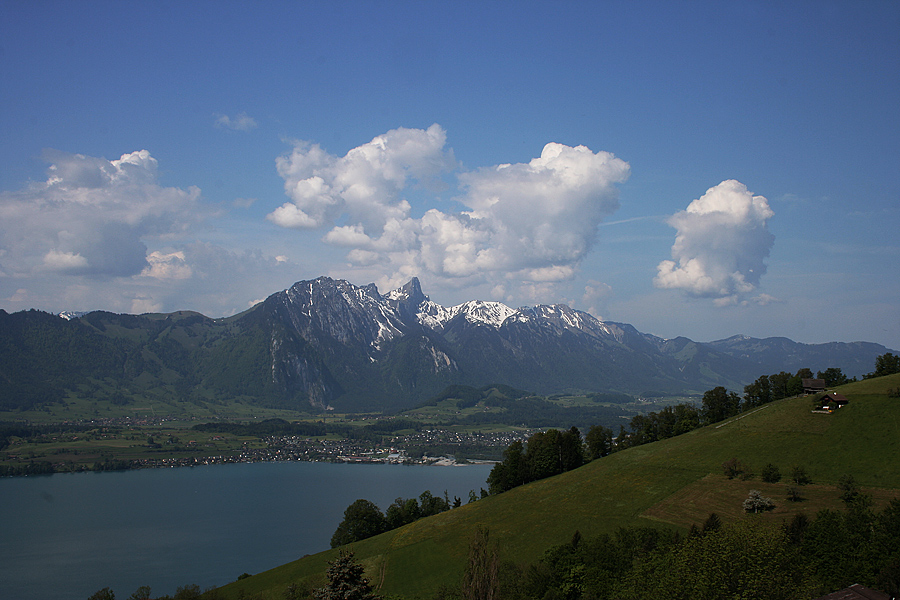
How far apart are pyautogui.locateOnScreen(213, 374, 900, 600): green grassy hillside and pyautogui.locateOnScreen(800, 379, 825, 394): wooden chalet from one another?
2.55 metres

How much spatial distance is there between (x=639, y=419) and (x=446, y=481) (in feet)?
227

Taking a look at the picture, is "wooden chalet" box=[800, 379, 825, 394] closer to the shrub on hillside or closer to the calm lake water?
the shrub on hillside

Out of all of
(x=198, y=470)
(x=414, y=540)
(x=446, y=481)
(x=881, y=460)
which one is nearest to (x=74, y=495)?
(x=198, y=470)

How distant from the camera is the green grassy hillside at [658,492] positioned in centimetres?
4844

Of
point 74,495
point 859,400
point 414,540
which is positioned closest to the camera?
point 414,540

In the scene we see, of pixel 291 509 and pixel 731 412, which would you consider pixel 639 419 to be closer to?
pixel 731 412

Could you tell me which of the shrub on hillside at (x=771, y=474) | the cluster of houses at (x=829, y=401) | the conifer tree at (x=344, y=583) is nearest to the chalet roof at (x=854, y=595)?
the conifer tree at (x=344, y=583)

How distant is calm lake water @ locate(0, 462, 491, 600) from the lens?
270 ft

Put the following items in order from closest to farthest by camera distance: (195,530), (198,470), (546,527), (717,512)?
(717,512) → (546,527) → (195,530) → (198,470)

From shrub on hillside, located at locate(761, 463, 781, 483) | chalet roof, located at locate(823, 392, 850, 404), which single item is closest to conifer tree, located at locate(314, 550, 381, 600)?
shrub on hillside, located at locate(761, 463, 781, 483)

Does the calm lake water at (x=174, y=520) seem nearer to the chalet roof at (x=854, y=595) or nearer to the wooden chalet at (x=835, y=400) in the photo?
the wooden chalet at (x=835, y=400)

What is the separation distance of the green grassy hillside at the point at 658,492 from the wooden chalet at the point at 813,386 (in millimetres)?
2546

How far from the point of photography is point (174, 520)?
114000 mm

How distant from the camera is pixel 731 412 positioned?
82.4 metres
